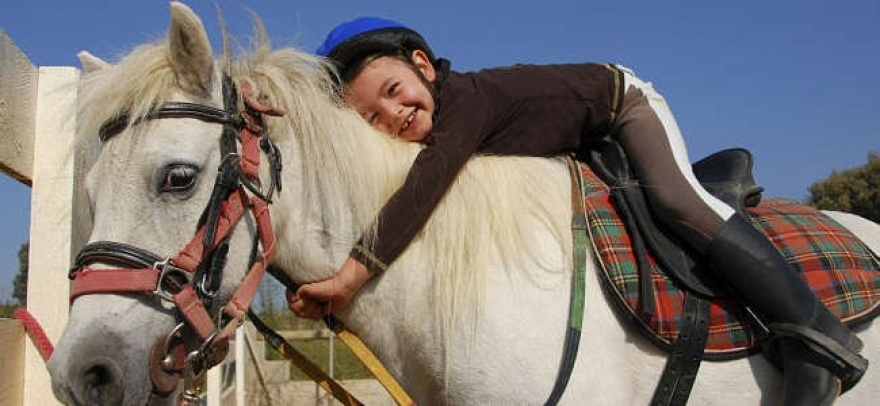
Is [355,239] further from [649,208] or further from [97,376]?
[649,208]

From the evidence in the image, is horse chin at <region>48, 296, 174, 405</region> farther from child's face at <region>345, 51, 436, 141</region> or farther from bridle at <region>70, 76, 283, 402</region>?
child's face at <region>345, 51, 436, 141</region>

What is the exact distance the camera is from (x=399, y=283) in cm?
216

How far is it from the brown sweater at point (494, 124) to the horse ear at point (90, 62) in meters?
1.16

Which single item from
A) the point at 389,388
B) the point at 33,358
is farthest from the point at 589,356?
the point at 33,358

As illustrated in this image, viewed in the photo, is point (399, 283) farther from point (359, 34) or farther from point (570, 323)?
point (359, 34)

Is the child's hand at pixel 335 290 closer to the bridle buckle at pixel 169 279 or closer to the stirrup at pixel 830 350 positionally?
the bridle buckle at pixel 169 279

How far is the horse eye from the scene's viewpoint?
1936 mm

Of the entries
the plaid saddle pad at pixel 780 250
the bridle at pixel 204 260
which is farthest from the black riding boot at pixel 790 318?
the bridle at pixel 204 260

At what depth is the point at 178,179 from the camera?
76.5 inches

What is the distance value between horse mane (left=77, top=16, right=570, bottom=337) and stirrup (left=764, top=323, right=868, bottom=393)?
2.17ft

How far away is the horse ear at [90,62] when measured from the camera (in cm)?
240

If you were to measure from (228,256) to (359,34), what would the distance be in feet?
3.27

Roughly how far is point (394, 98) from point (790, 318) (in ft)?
4.76

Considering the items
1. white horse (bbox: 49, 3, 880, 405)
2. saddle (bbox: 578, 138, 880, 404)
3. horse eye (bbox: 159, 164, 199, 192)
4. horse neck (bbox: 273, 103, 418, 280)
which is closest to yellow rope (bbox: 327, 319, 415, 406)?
white horse (bbox: 49, 3, 880, 405)
